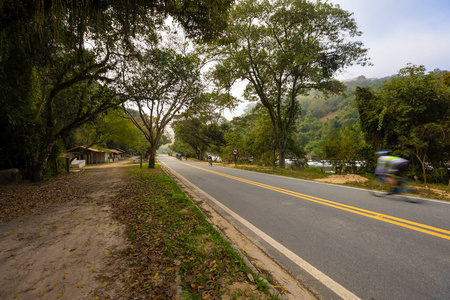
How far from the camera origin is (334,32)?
1399 centimetres

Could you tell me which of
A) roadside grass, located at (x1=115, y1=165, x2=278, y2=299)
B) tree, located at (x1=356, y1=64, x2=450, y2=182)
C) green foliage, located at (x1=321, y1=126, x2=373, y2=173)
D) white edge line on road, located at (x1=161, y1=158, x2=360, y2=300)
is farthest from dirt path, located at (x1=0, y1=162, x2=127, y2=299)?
green foliage, located at (x1=321, y1=126, x2=373, y2=173)

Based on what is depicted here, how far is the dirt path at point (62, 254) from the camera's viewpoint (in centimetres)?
205

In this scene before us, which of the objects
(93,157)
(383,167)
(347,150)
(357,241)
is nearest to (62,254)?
(357,241)

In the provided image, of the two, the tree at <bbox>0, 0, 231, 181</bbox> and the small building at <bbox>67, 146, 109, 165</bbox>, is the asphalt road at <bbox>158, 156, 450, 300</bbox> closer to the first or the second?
the tree at <bbox>0, 0, 231, 181</bbox>

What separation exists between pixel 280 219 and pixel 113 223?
3876 millimetres

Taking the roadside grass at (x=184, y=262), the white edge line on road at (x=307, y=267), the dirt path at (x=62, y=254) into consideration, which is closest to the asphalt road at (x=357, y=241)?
the white edge line on road at (x=307, y=267)

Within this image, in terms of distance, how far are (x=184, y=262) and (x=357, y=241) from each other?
3.00m

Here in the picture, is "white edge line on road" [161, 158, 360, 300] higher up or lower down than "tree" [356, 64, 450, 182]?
lower down

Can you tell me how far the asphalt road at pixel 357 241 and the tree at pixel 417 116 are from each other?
593 cm

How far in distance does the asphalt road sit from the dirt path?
8.07ft

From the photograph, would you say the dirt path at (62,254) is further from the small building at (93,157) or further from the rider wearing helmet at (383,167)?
the small building at (93,157)

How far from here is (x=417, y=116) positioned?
939cm

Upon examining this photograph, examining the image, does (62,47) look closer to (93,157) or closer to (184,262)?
(184,262)

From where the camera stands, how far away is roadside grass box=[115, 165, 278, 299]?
2.00 meters
